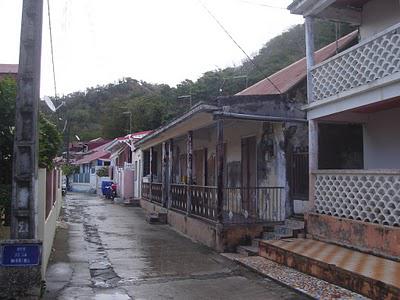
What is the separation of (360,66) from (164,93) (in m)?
42.5

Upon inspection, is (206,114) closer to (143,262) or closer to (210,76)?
(143,262)

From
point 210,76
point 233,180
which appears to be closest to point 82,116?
point 210,76

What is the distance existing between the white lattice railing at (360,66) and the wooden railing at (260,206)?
2.64m

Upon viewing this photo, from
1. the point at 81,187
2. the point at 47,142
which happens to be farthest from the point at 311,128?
the point at 81,187

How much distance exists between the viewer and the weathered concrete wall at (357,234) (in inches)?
312

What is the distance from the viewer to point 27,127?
6.41 m

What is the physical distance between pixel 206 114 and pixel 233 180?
13.3 feet

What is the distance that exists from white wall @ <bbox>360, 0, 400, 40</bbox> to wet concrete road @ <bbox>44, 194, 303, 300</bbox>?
611cm

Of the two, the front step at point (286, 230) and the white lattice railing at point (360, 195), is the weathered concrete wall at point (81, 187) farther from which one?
the white lattice railing at point (360, 195)

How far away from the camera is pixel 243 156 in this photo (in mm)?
14227

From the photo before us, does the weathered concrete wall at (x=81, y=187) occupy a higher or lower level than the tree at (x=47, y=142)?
lower

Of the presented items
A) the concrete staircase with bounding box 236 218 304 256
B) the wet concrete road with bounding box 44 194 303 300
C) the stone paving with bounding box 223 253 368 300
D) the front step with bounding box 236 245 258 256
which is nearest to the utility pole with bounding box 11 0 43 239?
the wet concrete road with bounding box 44 194 303 300

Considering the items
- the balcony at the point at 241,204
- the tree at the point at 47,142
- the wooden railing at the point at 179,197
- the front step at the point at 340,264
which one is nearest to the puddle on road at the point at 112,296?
the tree at the point at 47,142

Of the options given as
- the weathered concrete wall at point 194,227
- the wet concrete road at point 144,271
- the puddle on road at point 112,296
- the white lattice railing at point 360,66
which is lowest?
the puddle on road at point 112,296
